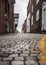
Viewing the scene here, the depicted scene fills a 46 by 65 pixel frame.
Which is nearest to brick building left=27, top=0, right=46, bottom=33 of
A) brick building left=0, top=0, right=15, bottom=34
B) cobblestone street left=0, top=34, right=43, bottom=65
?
brick building left=0, top=0, right=15, bottom=34

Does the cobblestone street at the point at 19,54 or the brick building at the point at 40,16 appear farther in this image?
the brick building at the point at 40,16

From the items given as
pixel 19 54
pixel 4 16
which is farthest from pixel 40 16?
pixel 19 54

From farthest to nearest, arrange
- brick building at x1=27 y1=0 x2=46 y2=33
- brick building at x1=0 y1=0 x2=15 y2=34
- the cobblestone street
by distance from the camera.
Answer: brick building at x1=27 y1=0 x2=46 y2=33 → brick building at x1=0 y1=0 x2=15 y2=34 → the cobblestone street

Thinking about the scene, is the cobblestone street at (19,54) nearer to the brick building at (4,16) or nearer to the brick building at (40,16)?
the brick building at (4,16)

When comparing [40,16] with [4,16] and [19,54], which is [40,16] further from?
[19,54]

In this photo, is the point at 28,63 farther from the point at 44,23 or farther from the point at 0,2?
the point at 44,23

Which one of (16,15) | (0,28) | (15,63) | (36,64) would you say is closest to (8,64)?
(15,63)

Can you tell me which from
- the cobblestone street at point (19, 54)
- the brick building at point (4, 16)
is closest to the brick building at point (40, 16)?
the brick building at point (4, 16)

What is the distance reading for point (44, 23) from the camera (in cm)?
2228

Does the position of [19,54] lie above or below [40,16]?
below

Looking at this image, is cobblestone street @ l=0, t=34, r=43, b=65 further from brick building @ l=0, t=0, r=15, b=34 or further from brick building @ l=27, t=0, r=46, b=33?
brick building @ l=27, t=0, r=46, b=33

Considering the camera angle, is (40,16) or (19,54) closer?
(19,54)

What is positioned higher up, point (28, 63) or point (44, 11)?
point (44, 11)

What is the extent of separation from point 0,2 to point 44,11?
6.10 metres
